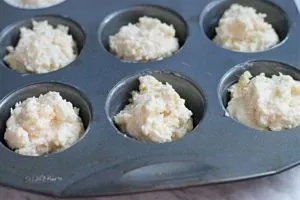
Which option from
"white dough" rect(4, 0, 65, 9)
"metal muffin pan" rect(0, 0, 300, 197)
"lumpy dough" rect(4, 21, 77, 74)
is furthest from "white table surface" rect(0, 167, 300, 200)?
"white dough" rect(4, 0, 65, 9)

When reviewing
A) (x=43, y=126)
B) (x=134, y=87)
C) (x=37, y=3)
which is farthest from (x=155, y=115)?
(x=37, y=3)

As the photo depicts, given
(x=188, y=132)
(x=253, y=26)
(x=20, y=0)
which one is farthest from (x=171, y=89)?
(x=20, y=0)

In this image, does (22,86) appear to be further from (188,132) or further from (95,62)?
(188,132)

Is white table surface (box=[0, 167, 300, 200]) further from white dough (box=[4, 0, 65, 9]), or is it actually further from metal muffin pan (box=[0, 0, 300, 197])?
white dough (box=[4, 0, 65, 9])

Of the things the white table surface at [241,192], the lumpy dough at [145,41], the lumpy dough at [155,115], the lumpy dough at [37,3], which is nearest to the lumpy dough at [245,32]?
the lumpy dough at [145,41]

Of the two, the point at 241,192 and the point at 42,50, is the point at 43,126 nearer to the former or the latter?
the point at 42,50
